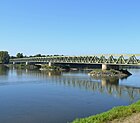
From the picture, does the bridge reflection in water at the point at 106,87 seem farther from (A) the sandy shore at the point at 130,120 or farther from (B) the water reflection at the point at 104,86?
(A) the sandy shore at the point at 130,120

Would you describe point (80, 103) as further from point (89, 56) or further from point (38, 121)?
point (89, 56)

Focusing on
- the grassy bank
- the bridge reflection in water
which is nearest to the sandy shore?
the grassy bank

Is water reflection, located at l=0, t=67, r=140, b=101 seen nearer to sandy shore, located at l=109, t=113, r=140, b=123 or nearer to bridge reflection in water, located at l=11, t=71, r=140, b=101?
bridge reflection in water, located at l=11, t=71, r=140, b=101

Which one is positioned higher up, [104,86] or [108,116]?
[108,116]

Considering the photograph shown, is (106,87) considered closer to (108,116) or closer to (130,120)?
(108,116)

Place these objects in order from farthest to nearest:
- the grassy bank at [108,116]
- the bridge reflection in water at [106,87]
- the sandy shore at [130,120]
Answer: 1. the bridge reflection in water at [106,87]
2. the grassy bank at [108,116]
3. the sandy shore at [130,120]

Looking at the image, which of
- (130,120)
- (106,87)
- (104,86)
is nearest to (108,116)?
(130,120)

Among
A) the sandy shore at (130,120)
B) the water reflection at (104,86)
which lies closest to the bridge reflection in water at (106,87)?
the water reflection at (104,86)

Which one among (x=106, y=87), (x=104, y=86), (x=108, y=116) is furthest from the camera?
(x=104, y=86)

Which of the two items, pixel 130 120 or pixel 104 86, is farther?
pixel 104 86

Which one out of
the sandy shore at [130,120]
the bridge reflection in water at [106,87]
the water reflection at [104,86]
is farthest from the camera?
the water reflection at [104,86]

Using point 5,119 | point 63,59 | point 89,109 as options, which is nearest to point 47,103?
point 89,109

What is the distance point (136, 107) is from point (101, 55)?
112m

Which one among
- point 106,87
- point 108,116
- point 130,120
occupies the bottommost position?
point 106,87
